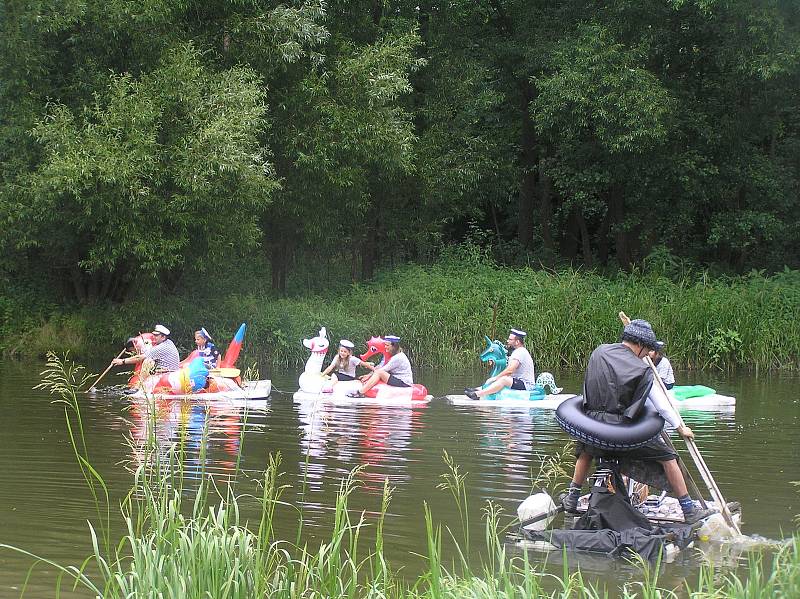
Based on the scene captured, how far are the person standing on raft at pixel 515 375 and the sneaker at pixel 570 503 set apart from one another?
8221 mm

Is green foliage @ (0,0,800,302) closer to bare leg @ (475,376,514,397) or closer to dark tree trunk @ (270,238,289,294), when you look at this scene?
dark tree trunk @ (270,238,289,294)

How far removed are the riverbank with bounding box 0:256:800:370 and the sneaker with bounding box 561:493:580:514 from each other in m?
13.8

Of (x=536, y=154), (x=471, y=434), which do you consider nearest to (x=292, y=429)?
(x=471, y=434)

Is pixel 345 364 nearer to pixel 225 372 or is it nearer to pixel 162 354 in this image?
pixel 225 372

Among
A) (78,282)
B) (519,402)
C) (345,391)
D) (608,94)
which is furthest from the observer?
(608,94)

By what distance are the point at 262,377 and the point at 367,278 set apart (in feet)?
31.6

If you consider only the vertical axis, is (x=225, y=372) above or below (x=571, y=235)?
below

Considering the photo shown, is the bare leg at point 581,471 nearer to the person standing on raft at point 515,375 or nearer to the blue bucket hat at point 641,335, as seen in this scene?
the blue bucket hat at point 641,335

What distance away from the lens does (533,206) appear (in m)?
34.1

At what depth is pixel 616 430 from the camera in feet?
24.8

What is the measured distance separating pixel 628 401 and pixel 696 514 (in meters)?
1.01

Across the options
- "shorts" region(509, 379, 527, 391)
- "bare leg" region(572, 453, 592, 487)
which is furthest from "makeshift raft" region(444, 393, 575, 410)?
"bare leg" region(572, 453, 592, 487)

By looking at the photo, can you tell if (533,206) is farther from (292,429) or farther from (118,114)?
(292,429)

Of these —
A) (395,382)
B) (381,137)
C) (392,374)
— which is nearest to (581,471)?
(395,382)
